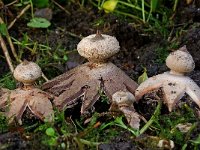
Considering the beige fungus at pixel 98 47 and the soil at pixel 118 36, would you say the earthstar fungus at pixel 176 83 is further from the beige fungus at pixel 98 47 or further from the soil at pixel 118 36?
the soil at pixel 118 36

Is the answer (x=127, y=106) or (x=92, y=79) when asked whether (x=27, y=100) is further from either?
(x=127, y=106)

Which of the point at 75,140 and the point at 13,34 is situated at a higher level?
the point at 75,140

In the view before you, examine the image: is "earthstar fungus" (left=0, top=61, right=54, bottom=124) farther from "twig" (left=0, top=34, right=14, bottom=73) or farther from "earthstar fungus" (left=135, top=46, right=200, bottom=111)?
"twig" (left=0, top=34, right=14, bottom=73)

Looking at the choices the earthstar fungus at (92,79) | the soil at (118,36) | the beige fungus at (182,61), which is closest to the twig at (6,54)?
the soil at (118,36)

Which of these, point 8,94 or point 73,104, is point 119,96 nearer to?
point 73,104

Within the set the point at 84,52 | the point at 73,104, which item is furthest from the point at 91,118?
the point at 84,52
